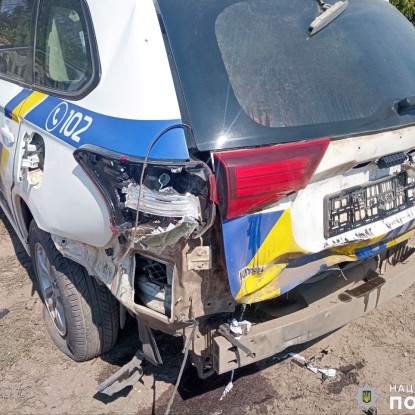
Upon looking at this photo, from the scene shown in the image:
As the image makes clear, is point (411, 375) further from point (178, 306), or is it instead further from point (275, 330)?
point (178, 306)

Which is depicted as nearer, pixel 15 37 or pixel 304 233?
pixel 304 233

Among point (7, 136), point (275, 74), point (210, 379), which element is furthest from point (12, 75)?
point (210, 379)

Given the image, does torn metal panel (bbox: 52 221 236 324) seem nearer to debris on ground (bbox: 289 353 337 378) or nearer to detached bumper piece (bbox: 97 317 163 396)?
detached bumper piece (bbox: 97 317 163 396)

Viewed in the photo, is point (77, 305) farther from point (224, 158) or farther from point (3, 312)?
point (224, 158)

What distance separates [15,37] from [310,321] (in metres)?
2.63

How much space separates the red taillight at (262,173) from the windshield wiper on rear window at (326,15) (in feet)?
2.02

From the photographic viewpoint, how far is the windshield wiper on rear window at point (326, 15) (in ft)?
7.11

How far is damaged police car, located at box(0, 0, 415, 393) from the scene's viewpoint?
181 cm

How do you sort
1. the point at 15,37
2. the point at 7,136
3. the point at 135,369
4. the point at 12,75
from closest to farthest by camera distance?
1. the point at 135,369
2. the point at 7,136
3. the point at 12,75
4. the point at 15,37

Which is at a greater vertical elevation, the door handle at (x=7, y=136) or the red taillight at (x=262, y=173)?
the door handle at (x=7, y=136)

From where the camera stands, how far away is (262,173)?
176 centimetres

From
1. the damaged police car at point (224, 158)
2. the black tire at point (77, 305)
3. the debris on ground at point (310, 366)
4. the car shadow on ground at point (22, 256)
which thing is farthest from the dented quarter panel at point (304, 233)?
the car shadow on ground at point (22, 256)

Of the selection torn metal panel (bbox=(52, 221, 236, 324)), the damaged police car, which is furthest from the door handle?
torn metal panel (bbox=(52, 221, 236, 324))

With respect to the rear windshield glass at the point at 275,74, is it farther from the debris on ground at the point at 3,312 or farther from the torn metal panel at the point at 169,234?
the debris on ground at the point at 3,312
